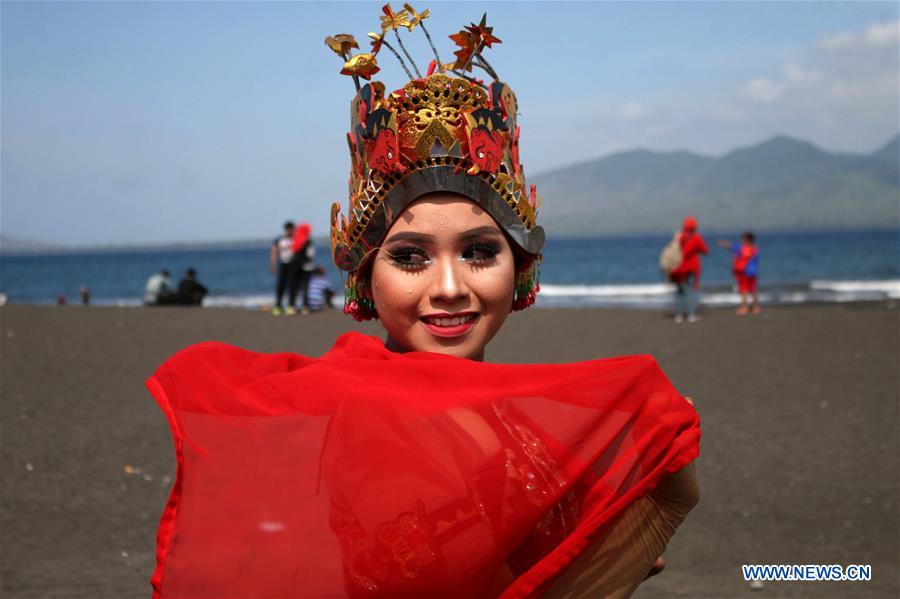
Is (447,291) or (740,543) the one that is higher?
(447,291)

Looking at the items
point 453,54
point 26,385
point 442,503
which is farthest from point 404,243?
point 26,385

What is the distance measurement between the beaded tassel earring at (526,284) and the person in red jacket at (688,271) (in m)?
13.7

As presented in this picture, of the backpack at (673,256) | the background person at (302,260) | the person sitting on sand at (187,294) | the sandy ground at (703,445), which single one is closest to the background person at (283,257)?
the background person at (302,260)

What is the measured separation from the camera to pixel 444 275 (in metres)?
2.78

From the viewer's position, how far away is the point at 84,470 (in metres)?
8.18

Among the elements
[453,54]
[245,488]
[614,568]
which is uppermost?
[453,54]

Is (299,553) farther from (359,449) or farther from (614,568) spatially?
(614,568)

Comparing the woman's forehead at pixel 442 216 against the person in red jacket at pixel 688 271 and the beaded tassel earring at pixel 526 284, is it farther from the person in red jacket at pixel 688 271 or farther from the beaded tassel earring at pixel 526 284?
the person in red jacket at pixel 688 271

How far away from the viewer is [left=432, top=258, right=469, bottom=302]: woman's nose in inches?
109

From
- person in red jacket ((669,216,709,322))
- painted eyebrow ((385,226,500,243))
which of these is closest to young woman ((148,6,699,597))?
painted eyebrow ((385,226,500,243))

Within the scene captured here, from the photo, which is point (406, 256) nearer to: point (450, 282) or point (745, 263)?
point (450, 282)

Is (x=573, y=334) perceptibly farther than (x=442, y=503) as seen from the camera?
Yes

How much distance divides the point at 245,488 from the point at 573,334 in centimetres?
1445

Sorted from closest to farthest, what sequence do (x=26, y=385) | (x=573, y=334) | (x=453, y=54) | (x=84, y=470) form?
1. (x=453, y=54)
2. (x=84, y=470)
3. (x=26, y=385)
4. (x=573, y=334)
